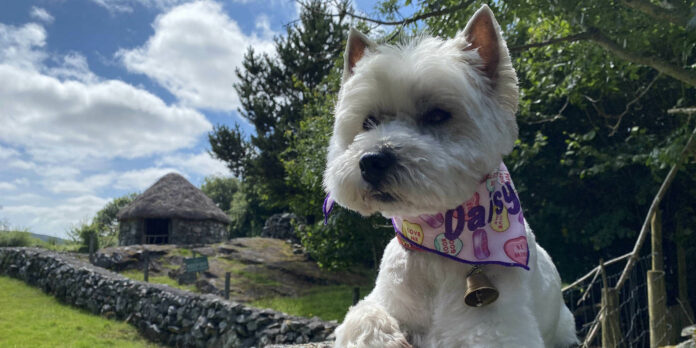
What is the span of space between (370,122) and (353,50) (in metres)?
0.50

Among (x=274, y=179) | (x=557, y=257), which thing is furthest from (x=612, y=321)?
(x=274, y=179)

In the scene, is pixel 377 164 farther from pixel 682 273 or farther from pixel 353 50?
pixel 682 273

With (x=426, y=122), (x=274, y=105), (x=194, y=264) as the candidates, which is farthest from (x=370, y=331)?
(x=274, y=105)

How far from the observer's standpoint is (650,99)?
10242mm

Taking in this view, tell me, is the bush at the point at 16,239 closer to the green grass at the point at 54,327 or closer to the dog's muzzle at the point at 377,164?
the green grass at the point at 54,327

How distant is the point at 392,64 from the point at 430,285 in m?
1.09

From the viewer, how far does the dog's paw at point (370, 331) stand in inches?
81.2

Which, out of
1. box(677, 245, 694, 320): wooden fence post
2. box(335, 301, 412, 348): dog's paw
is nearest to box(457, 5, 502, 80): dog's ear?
box(335, 301, 412, 348): dog's paw

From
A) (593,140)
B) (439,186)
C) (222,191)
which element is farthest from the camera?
(222,191)

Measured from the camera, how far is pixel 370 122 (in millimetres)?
2359

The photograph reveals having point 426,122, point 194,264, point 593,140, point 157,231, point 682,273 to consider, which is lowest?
point 682,273

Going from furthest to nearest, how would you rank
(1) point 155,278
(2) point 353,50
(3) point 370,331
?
(1) point 155,278, (2) point 353,50, (3) point 370,331

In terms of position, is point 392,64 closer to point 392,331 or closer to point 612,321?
point 392,331

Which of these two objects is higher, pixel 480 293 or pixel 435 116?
pixel 435 116
